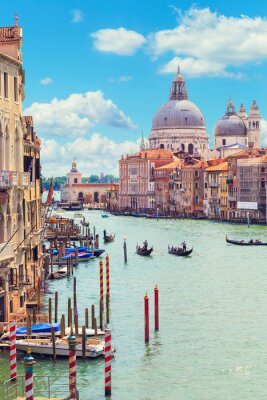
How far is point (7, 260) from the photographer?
17.5 metres

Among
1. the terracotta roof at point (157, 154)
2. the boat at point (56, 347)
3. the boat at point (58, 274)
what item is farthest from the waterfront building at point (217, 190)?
the boat at point (56, 347)

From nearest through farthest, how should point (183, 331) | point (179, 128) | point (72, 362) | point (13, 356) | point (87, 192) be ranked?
point (72, 362) → point (13, 356) → point (183, 331) → point (179, 128) → point (87, 192)

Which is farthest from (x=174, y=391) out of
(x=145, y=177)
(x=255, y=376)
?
(x=145, y=177)

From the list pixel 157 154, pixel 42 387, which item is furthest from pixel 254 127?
pixel 42 387

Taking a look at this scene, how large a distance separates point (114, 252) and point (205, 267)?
826 centimetres

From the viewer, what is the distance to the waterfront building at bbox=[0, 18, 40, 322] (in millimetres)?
17469

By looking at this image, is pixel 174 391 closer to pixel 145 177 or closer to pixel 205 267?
pixel 205 267

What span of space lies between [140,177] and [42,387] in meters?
97.0

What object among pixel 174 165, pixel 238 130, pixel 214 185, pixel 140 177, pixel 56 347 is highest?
pixel 238 130

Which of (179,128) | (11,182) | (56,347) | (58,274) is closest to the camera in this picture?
(56,347)

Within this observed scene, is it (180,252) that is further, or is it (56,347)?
(180,252)

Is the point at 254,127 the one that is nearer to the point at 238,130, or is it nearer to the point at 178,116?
the point at 238,130

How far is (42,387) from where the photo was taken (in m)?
15.4

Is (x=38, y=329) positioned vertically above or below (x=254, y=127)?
below
